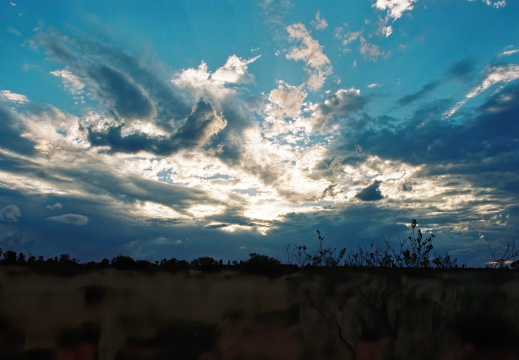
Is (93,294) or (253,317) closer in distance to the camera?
(253,317)

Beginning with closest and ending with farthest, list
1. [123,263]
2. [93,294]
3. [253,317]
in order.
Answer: [253,317]
[93,294]
[123,263]

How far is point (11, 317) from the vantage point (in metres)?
5.65

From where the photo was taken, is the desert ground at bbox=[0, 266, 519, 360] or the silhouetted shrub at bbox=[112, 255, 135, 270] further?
the silhouetted shrub at bbox=[112, 255, 135, 270]

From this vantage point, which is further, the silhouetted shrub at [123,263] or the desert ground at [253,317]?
the silhouetted shrub at [123,263]

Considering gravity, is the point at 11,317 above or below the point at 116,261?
below

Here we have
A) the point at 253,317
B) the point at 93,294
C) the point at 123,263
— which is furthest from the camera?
the point at 123,263

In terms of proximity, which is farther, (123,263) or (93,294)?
(123,263)

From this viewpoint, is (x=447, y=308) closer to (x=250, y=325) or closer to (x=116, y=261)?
(x=250, y=325)

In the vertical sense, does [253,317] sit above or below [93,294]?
below

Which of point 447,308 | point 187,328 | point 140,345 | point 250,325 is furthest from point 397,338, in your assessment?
point 140,345

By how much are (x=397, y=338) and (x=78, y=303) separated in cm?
511

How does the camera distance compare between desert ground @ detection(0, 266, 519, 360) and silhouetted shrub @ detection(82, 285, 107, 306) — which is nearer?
desert ground @ detection(0, 266, 519, 360)

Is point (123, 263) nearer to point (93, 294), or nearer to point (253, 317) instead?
point (93, 294)

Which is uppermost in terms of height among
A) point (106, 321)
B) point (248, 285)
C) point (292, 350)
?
point (248, 285)
